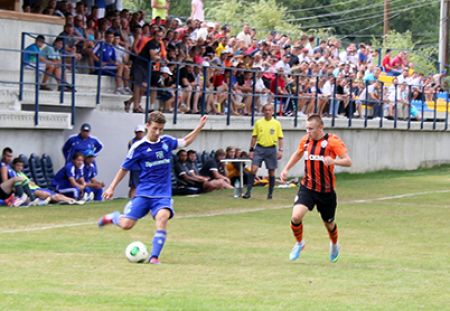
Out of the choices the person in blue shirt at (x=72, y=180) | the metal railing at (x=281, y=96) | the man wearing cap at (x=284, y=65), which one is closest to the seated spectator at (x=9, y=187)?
the person in blue shirt at (x=72, y=180)

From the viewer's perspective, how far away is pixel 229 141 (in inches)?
1178

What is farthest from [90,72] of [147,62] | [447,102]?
[447,102]

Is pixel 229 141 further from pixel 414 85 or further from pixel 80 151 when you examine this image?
pixel 414 85

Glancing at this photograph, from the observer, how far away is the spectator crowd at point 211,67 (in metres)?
26.3

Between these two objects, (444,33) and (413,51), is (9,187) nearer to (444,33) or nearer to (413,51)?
(444,33)

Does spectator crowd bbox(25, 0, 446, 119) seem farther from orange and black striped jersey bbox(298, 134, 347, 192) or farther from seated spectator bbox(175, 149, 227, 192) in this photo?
orange and black striped jersey bbox(298, 134, 347, 192)

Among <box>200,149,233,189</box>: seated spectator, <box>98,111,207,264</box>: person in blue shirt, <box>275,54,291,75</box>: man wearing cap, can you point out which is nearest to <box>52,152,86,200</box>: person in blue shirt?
<box>200,149,233,189</box>: seated spectator

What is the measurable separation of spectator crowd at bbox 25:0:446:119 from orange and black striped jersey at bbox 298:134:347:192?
1091cm

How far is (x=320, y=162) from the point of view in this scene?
1434 centimetres

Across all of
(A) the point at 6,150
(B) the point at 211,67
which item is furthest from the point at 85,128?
(B) the point at 211,67

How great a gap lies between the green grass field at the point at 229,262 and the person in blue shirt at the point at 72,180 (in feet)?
2.32

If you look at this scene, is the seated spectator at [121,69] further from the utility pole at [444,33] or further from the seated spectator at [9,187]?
the utility pole at [444,33]

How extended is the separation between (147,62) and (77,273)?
14.2 meters

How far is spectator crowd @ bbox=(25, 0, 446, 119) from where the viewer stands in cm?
2630
